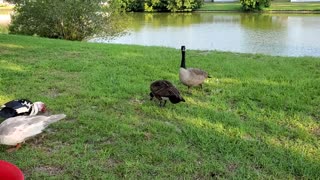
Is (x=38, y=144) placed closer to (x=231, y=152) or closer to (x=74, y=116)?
(x=74, y=116)

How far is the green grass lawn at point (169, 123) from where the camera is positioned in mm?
3287

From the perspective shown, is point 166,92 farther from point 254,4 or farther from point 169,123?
point 254,4

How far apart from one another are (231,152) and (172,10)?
164ft

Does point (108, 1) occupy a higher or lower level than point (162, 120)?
higher

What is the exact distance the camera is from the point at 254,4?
154 feet

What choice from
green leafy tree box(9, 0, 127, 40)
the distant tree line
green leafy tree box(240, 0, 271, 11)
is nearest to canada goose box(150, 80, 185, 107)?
green leafy tree box(9, 0, 127, 40)

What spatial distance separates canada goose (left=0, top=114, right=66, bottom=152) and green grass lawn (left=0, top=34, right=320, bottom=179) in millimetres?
141

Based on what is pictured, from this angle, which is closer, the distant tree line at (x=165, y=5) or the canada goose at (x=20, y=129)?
the canada goose at (x=20, y=129)

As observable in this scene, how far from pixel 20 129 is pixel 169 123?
1.68 m

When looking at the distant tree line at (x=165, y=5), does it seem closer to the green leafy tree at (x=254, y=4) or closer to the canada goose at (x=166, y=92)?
the green leafy tree at (x=254, y=4)

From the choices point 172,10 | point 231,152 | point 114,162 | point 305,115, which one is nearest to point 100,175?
point 114,162

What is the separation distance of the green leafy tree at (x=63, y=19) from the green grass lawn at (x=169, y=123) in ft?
36.8

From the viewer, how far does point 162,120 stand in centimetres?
439

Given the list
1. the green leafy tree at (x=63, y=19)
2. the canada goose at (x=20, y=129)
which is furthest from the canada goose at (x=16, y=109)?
the green leafy tree at (x=63, y=19)
